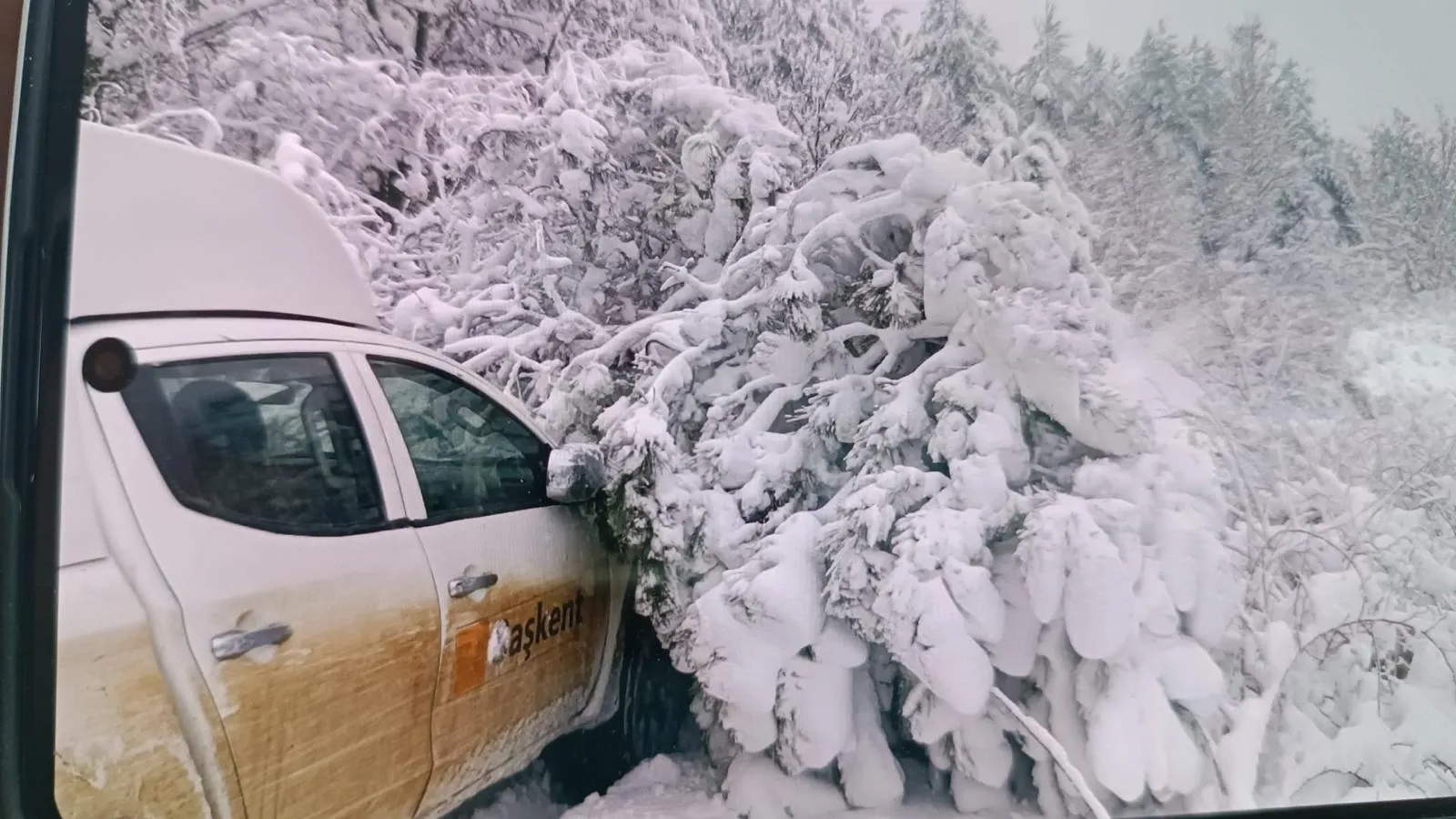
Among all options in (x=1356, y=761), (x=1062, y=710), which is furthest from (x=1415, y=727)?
(x=1062, y=710)

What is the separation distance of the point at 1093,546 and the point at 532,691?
4.11 feet

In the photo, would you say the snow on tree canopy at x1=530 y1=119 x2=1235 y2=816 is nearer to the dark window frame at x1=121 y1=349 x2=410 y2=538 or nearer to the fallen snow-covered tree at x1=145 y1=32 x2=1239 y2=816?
the fallen snow-covered tree at x1=145 y1=32 x2=1239 y2=816

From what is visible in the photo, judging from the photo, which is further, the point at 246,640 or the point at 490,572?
the point at 490,572

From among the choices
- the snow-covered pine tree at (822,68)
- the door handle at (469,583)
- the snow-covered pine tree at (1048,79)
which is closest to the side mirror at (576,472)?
the door handle at (469,583)

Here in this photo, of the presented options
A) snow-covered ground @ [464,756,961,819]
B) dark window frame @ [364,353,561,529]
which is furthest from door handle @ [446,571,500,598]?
snow-covered ground @ [464,756,961,819]

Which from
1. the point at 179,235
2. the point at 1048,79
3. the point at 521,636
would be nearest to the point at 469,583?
the point at 521,636

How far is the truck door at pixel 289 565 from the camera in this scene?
1359 mm

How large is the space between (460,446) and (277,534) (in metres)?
0.40

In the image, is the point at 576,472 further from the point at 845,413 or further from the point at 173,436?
the point at 173,436

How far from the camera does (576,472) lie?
1791mm

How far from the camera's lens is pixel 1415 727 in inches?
82.0

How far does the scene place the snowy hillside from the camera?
1779 mm

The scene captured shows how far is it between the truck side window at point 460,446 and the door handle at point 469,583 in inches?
5.0

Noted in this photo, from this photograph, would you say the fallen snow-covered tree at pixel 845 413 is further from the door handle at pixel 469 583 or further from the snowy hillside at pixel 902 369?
the door handle at pixel 469 583
